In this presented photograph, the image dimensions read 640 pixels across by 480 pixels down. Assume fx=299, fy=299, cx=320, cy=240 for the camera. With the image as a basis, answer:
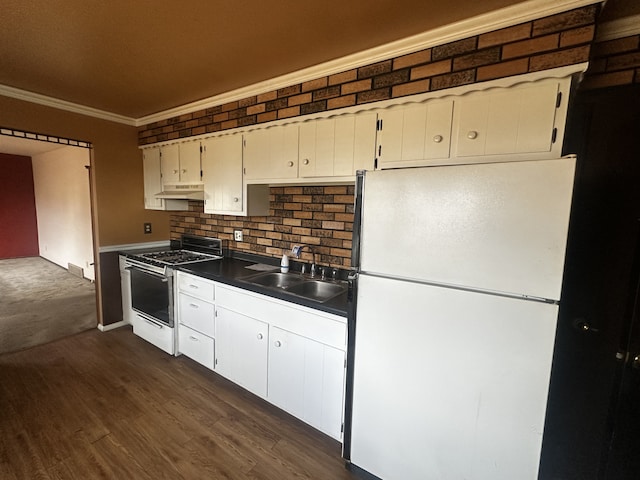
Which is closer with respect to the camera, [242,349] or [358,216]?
[358,216]

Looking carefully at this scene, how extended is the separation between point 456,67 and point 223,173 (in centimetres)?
188

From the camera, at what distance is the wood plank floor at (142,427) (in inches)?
65.2

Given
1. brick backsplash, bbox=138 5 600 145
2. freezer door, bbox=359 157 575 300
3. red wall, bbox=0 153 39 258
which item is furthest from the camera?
red wall, bbox=0 153 39 258

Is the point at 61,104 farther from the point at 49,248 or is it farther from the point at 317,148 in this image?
the point at 49,248

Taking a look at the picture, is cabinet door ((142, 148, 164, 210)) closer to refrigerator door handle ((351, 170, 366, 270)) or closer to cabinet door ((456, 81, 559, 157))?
refrigerator door handle ((351, 170, 366, 270))

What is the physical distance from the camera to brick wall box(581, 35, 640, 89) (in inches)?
54.2

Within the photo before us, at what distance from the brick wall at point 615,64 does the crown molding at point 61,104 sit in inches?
153

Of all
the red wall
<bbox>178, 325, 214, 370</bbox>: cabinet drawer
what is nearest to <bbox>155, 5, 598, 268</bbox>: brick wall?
<bbox>178, 325, 214, 370</bbox>: cabinet drawer

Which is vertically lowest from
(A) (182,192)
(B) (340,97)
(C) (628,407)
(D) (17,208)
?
(C) (628,407)

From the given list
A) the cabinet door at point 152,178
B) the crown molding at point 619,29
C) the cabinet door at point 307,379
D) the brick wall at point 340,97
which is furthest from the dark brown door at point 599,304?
the cabinet door at point 152,178

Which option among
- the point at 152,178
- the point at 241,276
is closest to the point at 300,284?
the point at 241,276

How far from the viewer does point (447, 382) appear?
4.22 feet

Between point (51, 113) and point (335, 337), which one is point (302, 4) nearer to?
point (335, 337)

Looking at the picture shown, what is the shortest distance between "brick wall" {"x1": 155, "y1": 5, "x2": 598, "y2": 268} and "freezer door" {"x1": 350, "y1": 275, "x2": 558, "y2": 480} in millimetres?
947
